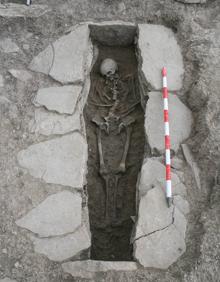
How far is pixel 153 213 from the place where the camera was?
3.21 m

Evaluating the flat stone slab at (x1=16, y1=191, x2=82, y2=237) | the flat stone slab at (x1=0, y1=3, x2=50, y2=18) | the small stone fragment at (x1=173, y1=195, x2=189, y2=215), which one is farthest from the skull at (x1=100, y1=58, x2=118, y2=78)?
the small stone fragment at (x1=173, y1=195, x2=189, y2=215)

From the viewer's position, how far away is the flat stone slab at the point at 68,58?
385 centimetres

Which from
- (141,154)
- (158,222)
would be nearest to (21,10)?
(141,154)

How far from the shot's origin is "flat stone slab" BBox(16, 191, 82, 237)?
10.5 ft

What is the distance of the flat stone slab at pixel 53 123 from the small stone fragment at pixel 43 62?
44 cm

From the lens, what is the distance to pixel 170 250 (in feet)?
10.1

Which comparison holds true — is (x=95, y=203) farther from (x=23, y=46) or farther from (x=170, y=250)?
(x=23, y=46)

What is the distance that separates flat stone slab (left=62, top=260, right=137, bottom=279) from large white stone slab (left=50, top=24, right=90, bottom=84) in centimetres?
165

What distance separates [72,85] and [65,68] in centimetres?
19

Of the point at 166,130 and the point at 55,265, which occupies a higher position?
the point at 166,130

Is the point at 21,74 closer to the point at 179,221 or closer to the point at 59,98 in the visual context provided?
the point at 59,98

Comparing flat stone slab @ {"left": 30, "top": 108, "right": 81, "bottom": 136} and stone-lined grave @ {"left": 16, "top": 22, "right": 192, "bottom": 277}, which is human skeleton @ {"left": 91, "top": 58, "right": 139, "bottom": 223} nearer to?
stone-lined grave @ {"left": 16, "top": 22, "right": 192, "bottom": 277}

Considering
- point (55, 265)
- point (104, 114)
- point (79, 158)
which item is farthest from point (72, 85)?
point (55, 265)

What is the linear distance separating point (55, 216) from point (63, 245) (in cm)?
23
